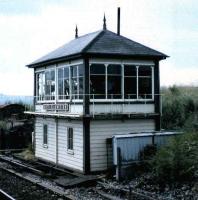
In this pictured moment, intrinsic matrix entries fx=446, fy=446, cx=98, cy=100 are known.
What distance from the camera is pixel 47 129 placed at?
73.7 ft

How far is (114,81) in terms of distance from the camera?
19188 mm

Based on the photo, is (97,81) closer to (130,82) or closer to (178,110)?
(130,82)

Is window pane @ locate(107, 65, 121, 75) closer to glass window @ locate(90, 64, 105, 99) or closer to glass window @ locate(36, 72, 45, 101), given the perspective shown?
glass window @ locate(90, 64, 105, 99)

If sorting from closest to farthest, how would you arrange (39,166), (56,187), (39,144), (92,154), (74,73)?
(56,187) < (92,154) < (74,73) < (39,166) < (39,144)

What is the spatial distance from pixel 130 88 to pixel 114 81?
85 cm

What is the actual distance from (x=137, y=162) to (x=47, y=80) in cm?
792

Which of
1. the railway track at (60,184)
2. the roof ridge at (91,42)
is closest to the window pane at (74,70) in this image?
the roof ridge at (91,42)

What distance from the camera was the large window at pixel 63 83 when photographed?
2022 centimetres

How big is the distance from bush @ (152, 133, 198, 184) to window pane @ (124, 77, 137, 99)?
4.70 m

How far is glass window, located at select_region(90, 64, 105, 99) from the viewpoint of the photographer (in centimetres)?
1858

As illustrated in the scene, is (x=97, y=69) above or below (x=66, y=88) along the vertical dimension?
above

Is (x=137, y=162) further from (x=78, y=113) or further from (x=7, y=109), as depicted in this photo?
(x=7, y=109)

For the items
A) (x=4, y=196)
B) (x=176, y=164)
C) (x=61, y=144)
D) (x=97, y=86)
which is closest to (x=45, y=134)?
(x=61, y=144)

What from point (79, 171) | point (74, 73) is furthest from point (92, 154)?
point (74, 73)
